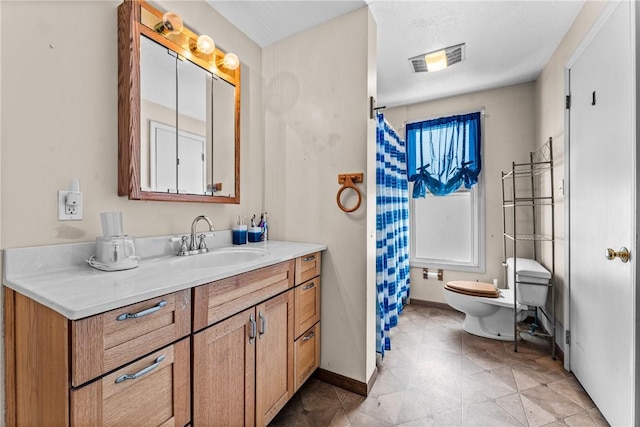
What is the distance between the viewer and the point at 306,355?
1644 mm

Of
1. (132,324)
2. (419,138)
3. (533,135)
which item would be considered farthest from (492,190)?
(132,324)

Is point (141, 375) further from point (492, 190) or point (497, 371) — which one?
point (492, 190)

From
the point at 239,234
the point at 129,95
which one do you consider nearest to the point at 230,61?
the point at 129,95

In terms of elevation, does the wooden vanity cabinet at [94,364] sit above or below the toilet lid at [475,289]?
above

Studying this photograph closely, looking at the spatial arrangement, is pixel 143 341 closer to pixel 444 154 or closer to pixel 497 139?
pixel 444 154

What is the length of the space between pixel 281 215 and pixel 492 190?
2.27m

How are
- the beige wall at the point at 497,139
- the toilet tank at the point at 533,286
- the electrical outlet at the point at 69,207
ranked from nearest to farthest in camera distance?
the electrical outlet at the point at 69,207
the toilet tank at the point at 533,286
the beige wall at the point at 497,139

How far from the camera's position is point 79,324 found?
67 cm

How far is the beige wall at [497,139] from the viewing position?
2734 mm

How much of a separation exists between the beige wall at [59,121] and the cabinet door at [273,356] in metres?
0.72

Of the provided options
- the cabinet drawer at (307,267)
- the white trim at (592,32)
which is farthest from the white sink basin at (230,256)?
the white trim at (592,32)

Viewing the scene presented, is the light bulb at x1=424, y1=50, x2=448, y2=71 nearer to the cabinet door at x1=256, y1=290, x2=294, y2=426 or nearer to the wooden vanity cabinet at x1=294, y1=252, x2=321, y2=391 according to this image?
the wooden vanity cabinet at x1=294, y1=252, x2=321, y2=391

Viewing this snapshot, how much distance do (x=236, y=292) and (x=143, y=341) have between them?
370 mm

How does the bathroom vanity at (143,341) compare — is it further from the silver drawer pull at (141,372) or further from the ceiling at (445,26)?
the ceiling at (445,26)
